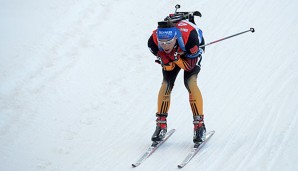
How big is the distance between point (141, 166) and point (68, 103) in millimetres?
2823

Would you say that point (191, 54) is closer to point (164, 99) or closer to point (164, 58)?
point (164, 58)

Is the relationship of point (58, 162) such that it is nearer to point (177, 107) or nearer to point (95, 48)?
point (177, 107)

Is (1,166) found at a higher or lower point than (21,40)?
lower

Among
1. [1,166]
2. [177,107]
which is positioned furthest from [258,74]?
[1,166]

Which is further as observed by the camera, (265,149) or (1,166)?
(1,166)

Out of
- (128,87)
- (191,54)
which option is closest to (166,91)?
(191,54)

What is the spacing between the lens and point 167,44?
709cm

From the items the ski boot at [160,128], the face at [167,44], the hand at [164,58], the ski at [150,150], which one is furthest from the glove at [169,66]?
the ski at [150,150]

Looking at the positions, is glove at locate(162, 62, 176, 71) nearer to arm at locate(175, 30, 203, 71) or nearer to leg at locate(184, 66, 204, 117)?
arm at locate(175, 30, 203, 71)

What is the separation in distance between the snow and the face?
5.22 ft

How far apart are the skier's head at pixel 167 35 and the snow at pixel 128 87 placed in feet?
5.41

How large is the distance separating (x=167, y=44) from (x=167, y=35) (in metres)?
0.13

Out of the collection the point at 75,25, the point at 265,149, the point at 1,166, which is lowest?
the point at 1,166

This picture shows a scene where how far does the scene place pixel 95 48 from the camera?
11.6 meters
